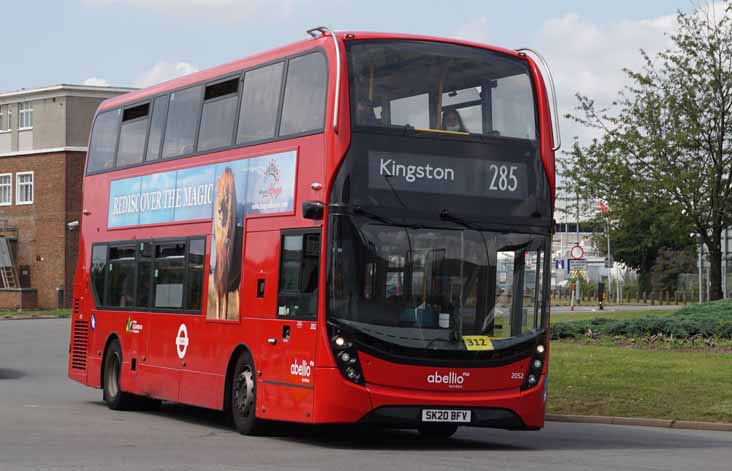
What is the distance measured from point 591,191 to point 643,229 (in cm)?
497

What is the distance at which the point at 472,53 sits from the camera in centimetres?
1592

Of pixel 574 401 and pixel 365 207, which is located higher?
pixel 365 207

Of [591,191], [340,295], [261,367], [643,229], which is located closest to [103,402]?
[261,367]

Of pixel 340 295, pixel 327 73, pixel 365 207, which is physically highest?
pixel 327 73

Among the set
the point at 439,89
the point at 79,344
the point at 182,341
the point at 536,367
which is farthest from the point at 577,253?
the point at 439,89

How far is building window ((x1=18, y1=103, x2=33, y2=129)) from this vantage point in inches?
3120

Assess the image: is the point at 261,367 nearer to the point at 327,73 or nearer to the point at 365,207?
the point at 365,207

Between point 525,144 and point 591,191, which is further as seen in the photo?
point 591,191

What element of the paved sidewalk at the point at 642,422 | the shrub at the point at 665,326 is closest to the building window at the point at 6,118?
the shrub at the point at 665,326

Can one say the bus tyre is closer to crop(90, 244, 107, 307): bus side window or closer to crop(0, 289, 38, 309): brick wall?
crop(90, 244, 107, 307): bus side window

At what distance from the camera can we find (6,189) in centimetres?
8031

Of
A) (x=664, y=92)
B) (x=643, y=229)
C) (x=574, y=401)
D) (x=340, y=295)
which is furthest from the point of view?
(x=643, y=229)

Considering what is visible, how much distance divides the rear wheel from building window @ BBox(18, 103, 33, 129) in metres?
65.1

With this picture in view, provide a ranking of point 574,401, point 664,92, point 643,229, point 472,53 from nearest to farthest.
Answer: point 472,53 → point 574,401 → point 664,92 → point 643,229
